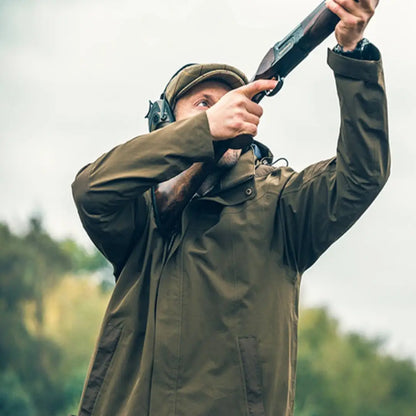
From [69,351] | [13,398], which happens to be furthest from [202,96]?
[69,351]

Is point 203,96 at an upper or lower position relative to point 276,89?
upper

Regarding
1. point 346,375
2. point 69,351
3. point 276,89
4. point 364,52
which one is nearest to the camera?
point 364,52

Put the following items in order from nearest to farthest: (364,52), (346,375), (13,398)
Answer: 1. (364,52)
2. (13,398)
3. (346,375)

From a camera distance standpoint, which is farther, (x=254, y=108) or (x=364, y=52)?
(x=254, y=108)

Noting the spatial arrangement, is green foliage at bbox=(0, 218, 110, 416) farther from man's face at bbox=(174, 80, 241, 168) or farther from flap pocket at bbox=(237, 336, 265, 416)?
flap pocket at bbox=(237, 336, 265, 416)

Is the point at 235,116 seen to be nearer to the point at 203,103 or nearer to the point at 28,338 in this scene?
the point at 203,103

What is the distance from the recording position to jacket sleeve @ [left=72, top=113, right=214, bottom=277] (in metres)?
4.89

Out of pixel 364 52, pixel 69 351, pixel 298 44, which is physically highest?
pixel 69 351

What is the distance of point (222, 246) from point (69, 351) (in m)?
39.4

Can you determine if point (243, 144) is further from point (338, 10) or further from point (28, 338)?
point (28, 338)

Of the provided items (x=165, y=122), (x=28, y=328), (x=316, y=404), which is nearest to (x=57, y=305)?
(x=28, y=328)

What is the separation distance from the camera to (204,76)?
224 inches

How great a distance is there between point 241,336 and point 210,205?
2.63 feet

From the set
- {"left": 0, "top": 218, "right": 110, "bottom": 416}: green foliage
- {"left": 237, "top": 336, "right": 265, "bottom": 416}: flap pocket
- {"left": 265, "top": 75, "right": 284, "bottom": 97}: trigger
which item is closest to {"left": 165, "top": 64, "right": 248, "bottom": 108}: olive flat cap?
{"left": 265, "top": 75, "right": 284, "bottom": 97}: trigger
